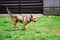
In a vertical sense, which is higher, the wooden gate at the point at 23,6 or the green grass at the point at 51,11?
the wooden gate at the point at 23,6

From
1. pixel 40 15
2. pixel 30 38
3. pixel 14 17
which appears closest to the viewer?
pixel 30 38

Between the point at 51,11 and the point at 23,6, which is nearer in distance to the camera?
the point at 23,6

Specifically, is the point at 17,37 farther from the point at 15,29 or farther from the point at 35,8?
the point at 35,8

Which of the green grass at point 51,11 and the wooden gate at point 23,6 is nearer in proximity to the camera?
the wooden gate at point 23,6

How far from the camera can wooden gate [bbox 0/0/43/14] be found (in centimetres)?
1581

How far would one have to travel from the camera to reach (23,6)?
15.9 metres

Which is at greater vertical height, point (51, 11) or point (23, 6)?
point (23, 6)

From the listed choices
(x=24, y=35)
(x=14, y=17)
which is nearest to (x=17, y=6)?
(x=14, y=17)

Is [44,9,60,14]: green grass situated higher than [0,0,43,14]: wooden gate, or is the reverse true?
[0,0,43,14]: wooden gate

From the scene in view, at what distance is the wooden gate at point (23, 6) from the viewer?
1581cm

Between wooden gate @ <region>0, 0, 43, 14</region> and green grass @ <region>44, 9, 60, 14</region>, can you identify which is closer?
wooden gate @ <region>0, 0, 43, 14</region>

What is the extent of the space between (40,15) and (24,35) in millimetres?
6792

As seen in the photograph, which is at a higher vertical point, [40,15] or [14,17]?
[14,17]

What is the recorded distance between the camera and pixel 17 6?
51.9 feet
